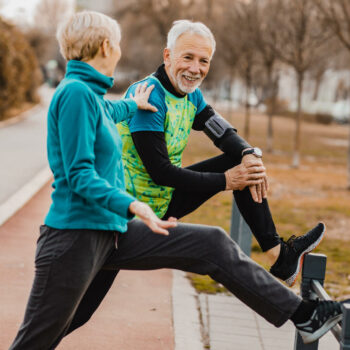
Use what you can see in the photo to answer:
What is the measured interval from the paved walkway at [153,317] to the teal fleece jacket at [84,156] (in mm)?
1738

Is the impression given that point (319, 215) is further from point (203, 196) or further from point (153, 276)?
point (203, 196)

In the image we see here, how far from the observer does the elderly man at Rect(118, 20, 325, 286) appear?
3367 mm

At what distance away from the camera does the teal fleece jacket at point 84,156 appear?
2.52m

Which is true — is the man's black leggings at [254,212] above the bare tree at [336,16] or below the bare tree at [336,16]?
below

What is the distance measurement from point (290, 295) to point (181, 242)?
0.49m

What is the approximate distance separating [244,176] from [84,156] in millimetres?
1096

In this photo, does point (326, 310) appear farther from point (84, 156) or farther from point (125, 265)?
point (84, 156)

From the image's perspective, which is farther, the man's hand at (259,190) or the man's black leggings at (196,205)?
the man's hand at (259,190)

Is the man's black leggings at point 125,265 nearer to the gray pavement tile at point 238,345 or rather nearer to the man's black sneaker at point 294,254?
the man's black sneaker at point 294,254

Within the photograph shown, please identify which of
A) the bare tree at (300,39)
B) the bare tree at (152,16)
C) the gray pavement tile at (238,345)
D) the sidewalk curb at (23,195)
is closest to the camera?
the gray pavement tile at (238,345)

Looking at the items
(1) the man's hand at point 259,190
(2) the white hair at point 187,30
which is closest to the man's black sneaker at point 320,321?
(1) the man's hand at point 259,190

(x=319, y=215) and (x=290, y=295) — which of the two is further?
(x=319, y=215)

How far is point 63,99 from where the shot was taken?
8.46 feet

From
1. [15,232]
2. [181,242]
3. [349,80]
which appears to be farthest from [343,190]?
[349,80]
